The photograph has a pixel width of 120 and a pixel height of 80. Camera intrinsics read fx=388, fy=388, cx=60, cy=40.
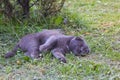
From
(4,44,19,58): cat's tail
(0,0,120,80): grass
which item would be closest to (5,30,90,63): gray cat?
(4,44,19,58): cat's tail

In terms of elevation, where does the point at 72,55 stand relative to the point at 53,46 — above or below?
below

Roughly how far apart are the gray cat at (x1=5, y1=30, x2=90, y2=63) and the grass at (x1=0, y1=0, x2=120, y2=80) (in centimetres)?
10

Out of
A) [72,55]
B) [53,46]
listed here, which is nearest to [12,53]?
[53,46]

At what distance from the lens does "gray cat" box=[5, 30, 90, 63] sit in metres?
5.69

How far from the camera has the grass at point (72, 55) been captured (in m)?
5.02

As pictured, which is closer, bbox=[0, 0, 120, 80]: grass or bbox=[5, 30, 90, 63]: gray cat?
bbox=[0, 0, 120, 80]: grass

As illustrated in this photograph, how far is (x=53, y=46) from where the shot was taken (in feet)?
18.9

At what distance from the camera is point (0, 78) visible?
4887 millimetres

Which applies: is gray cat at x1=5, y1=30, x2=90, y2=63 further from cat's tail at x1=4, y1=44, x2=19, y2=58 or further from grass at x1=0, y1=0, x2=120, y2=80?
grass at x1=0, y1=0, x2=120, y2=80

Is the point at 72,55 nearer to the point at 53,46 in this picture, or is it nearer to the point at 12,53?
the point at 53,46

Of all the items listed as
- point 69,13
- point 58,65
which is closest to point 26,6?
point 69,13

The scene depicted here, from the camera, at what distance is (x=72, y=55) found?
18.7 ft

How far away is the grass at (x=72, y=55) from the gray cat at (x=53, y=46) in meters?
0.10

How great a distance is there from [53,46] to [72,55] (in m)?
0.32
